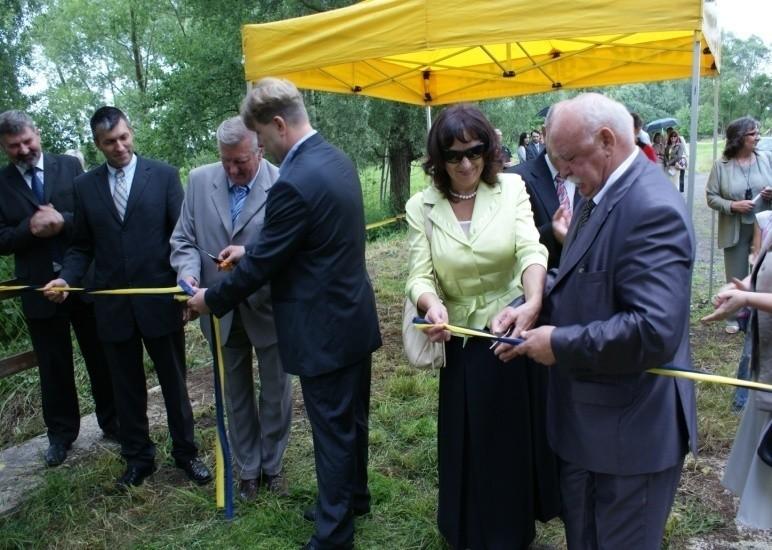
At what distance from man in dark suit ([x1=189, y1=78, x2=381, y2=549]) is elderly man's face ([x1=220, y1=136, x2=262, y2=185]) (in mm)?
315

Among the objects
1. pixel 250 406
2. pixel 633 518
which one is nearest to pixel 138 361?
pixel 250 406

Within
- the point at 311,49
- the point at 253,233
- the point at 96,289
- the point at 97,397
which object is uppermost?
the point at 311,49

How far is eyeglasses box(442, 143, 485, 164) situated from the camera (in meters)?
2.34

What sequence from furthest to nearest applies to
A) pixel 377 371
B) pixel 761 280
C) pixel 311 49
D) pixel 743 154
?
pixel 743 154 → pixel 377 371 → pixel 311 49 → pixel 761 280

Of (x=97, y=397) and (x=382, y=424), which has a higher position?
(x=97, y=397)

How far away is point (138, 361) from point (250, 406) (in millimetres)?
689

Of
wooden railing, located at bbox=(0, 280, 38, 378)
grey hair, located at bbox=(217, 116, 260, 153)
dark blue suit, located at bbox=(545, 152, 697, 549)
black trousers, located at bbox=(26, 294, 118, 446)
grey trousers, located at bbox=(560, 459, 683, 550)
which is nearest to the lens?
dark blue suit, located at bbox=(545, 152, 697, 549)

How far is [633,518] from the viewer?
1795mm

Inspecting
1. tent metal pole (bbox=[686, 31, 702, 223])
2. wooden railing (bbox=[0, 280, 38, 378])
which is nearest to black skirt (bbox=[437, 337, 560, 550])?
tent metal pole (bbox=[686, 31, 702, 223])

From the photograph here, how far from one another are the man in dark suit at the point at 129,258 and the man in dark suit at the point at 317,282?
0.67 m

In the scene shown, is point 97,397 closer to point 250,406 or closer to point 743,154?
point 250,406

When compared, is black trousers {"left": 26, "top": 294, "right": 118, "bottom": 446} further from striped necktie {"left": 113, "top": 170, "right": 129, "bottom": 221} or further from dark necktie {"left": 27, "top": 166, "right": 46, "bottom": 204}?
striped necktie {"left": 113, "top": 170, "right": 129, "bottom": 221}

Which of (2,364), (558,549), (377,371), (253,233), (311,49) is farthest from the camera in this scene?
(377,371)

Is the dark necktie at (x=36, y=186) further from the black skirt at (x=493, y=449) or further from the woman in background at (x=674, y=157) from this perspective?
the woman in background at (x=674, y=157)
